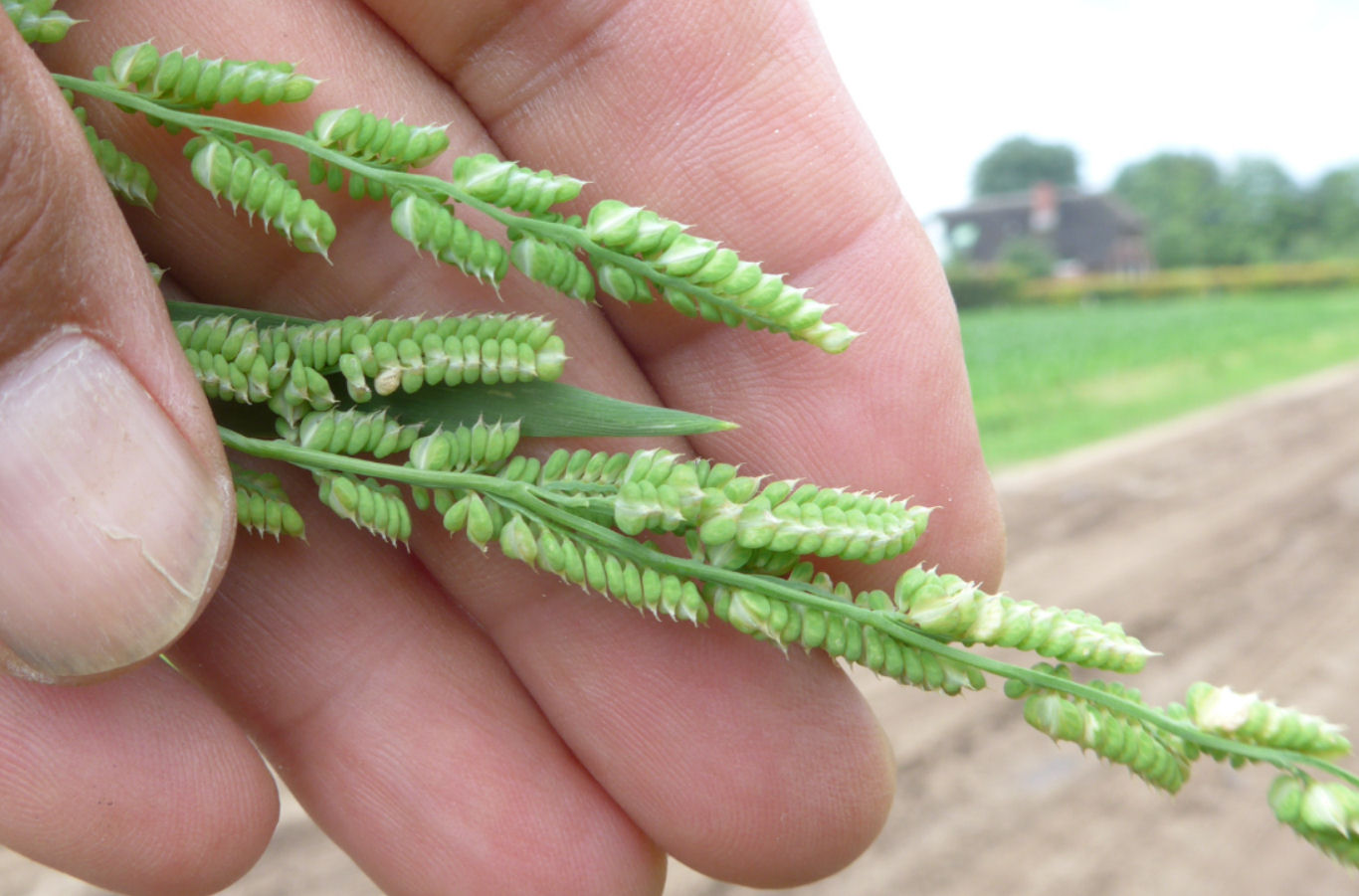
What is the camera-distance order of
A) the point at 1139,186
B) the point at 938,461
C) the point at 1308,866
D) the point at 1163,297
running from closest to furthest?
the point at 938,461
the point at 1308,866
the point at 1163,297
the point at 1139,186

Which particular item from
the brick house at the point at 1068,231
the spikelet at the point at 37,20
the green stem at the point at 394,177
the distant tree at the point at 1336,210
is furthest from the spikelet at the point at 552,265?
the distant tree at the point at 1336,210

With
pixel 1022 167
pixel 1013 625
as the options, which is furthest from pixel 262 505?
pixel 1022 167

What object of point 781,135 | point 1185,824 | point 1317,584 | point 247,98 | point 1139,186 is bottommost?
point 1139,186

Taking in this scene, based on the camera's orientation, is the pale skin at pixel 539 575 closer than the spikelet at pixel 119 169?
No

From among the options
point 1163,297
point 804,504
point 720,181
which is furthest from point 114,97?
point 1163,297

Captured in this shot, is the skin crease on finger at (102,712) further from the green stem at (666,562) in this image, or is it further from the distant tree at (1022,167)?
the distant tree at (1022,167)

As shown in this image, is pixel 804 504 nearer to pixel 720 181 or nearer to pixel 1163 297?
pixel 720 181

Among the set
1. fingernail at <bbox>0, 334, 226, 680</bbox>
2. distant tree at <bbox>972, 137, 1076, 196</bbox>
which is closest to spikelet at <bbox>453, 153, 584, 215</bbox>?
fingernail at <bbox>0, 334, 226, 680</bbox>
